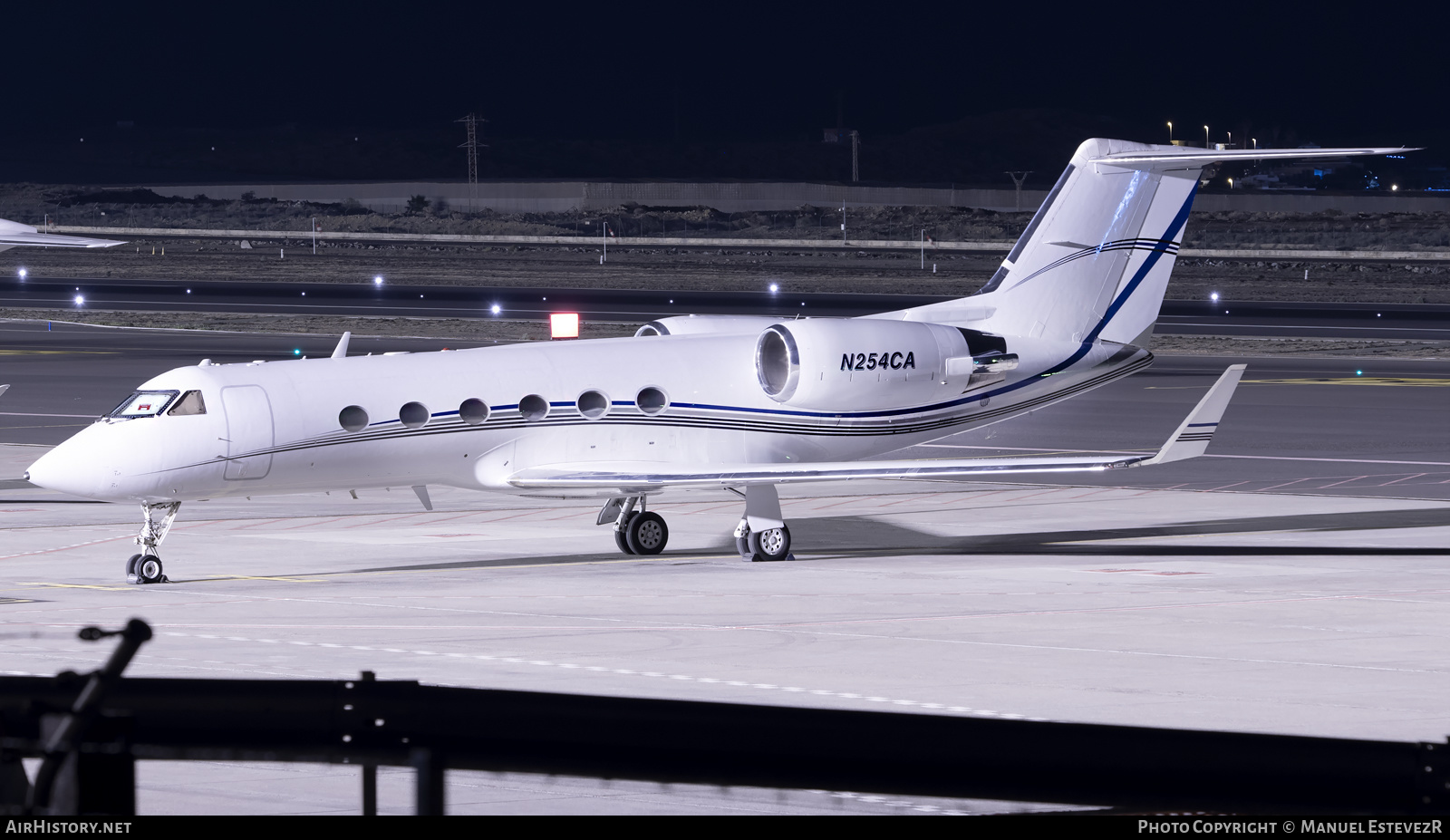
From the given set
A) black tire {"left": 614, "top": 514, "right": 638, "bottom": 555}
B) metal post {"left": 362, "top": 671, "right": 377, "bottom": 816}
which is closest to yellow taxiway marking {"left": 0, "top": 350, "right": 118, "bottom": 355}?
black tire {"left": 614, "top": 514, "right": 638, "bottom": 555}

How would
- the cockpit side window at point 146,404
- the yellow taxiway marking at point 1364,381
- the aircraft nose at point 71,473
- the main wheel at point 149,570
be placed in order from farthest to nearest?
1. the yellow taxiway marking at point 1364,381
2. the cockpit side window at point 146,404
3. the main wheel at point 149,570
4. the aircraft nose at point 71,473

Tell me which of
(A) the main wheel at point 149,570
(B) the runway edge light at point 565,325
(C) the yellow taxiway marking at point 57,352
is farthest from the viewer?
(C) the yellow taxiway marking at point 57,352

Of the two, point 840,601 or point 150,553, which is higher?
point 150,553

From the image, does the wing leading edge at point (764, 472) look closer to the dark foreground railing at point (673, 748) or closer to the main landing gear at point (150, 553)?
the main landing gear at point (150, 553)

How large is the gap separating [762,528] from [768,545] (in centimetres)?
21

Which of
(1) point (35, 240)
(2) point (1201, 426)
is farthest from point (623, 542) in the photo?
(1) point (35, 240)

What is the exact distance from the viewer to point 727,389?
23781 millimetres

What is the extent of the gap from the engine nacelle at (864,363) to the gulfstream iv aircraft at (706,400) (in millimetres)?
24

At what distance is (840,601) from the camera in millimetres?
19203

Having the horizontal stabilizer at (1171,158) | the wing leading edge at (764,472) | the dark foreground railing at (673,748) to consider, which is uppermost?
the horizontal stabilizer at (1171,158)

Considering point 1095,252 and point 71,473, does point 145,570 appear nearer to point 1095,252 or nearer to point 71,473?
point 71,473

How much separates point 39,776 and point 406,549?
64.6ft

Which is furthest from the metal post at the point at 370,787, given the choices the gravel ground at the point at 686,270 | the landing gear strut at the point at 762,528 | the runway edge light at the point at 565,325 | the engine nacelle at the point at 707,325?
the gravel ground at the point at 686,270

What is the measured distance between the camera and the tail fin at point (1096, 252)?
998 inches
